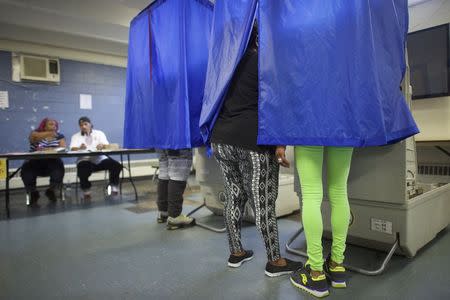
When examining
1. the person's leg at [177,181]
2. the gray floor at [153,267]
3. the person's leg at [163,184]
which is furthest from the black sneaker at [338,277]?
the person's leg at [163,184]

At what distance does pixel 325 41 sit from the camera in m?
1.16

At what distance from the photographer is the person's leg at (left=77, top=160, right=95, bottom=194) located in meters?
A: 3.93

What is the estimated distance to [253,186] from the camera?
54.8 inches

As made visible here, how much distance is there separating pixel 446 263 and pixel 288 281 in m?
0.85

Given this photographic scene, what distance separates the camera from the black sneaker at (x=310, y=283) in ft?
4.17

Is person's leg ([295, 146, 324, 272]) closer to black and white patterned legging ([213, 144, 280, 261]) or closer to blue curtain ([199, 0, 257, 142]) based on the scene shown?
black and white patterned legging ([213, 144, 280, 261])

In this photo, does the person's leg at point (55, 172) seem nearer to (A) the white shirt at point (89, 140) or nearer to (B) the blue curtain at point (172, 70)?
(A) the white shirt at point (89, 140)

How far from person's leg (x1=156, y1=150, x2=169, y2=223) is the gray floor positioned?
0.15 meters

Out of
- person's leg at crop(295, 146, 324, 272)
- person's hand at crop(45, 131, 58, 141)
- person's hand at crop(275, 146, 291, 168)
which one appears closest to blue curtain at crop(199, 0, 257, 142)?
person's hand at crop(275, 146, 291, 168)

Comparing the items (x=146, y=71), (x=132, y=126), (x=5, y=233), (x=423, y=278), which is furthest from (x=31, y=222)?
(x=423, y=278)

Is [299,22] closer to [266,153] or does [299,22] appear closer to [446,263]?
[266,153]

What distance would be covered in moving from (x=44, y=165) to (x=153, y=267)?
2878mm

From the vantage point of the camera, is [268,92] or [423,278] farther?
[423,278]

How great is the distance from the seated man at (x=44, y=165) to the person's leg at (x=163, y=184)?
1922 mm
